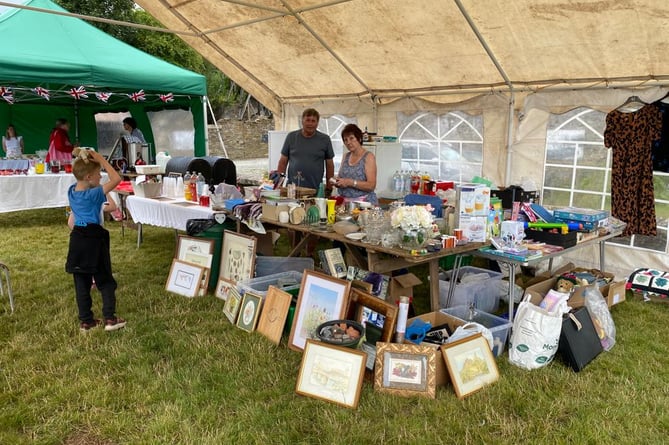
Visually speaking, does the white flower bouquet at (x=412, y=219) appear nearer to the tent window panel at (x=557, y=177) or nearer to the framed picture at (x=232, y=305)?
the framed picture at (x=232, y=305)

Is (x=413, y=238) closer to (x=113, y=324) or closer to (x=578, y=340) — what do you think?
(x=578, y=340)

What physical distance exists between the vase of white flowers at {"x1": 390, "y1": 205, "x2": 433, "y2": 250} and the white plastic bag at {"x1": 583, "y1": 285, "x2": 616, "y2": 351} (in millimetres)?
1308

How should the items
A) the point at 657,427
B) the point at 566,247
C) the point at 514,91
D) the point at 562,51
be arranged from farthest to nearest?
the point at 514,91, the point at 562,51, the point at 566,247, the point at 657,427

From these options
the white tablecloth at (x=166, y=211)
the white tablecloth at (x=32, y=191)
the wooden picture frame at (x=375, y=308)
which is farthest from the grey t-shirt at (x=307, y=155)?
the white tablecloth at (x=32, y=191)

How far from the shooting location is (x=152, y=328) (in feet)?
12.3

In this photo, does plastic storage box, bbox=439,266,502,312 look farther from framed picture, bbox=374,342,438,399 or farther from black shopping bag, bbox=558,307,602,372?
framed picture, bbox=374,342,438,399

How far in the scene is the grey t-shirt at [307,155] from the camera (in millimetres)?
5109

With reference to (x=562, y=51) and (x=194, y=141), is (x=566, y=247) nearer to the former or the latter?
(x=562, y=51)

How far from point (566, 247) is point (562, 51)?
2028mm

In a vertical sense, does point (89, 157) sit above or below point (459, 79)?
below

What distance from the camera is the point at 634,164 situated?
473 cm

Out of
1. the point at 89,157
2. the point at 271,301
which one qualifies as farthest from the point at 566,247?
the point at 89,157

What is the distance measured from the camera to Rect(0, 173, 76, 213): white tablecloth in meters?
7.29

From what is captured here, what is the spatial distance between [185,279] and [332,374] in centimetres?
224
